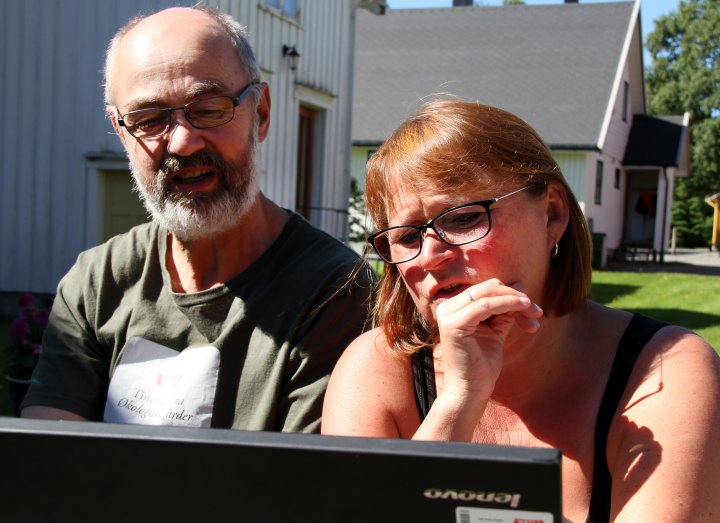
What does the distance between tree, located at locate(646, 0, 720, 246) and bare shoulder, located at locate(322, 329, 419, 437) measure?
136 ft

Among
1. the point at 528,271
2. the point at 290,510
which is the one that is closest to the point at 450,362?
the point at 528,271

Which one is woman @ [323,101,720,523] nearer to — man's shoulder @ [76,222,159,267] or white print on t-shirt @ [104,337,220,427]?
white print on t-shirt @ [104,337,220,427]

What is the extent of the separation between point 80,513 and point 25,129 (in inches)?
371

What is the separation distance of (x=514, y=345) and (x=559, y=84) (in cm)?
2269

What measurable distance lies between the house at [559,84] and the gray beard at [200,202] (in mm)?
18820

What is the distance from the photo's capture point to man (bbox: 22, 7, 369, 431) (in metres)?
2.26

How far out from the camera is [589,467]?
5.35 ft

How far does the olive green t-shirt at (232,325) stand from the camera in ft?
7.38

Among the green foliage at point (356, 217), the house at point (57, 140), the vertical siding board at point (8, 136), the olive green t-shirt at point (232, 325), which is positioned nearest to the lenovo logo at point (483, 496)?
the olive green t-shirt at point (232, 325)

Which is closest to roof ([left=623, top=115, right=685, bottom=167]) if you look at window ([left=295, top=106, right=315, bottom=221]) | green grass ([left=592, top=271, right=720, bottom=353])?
green grass ([left=592, top=271, right=720, bottom=353])

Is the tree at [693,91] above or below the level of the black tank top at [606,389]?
above

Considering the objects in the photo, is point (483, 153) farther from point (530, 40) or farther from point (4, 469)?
point (530, 40)

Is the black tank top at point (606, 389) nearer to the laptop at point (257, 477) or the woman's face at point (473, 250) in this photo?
the woman's face at point (473, 250)

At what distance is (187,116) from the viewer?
232 centimetres
